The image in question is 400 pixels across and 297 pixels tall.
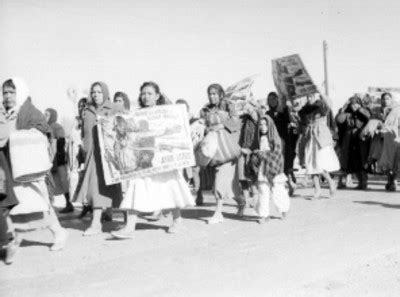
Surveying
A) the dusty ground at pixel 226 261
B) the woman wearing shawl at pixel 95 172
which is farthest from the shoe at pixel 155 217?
the woman wearing shawl at pixel 95 172

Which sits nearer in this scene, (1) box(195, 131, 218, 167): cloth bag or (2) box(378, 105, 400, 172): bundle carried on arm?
(1) box(195, 131, 218, 167): cloth bag

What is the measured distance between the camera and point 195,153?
9.25 metres

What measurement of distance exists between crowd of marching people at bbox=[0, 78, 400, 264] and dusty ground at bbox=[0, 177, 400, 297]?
32 cm

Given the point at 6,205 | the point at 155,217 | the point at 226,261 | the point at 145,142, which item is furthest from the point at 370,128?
the point at 6,205

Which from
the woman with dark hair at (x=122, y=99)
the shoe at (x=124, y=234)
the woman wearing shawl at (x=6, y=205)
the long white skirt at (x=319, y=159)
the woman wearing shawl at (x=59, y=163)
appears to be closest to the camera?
the woman wearing shawl at (x=6, y=205)

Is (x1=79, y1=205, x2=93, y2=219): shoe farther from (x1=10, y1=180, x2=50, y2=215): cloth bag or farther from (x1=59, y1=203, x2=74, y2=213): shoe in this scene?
(x1=10, y1=180, x2=50, y2=215): cloth bag

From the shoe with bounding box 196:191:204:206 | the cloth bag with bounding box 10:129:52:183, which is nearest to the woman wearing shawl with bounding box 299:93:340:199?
the shoe with bounding box 196:191:204:206

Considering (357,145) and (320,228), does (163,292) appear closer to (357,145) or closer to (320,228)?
(320,228)

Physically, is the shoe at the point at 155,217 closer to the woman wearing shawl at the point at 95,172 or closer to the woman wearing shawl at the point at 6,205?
the woman wearing shawl at the point at 95,172

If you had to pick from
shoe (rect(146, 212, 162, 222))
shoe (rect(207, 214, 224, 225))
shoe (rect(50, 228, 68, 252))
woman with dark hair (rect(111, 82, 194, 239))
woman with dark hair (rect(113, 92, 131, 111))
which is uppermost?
woman with dark hair (rect(113, 92, 131, 111))

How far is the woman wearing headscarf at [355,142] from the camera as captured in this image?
40.1ft

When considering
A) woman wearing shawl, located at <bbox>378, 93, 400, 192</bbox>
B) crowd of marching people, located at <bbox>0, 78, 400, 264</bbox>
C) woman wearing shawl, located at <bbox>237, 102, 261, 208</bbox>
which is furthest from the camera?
woman wearing shawl, located at <bbox>378, 93, 400, 192</bbox>

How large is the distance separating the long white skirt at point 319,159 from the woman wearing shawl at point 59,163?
442 centimetres

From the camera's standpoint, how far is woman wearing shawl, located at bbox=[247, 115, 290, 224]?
26.1 feet
